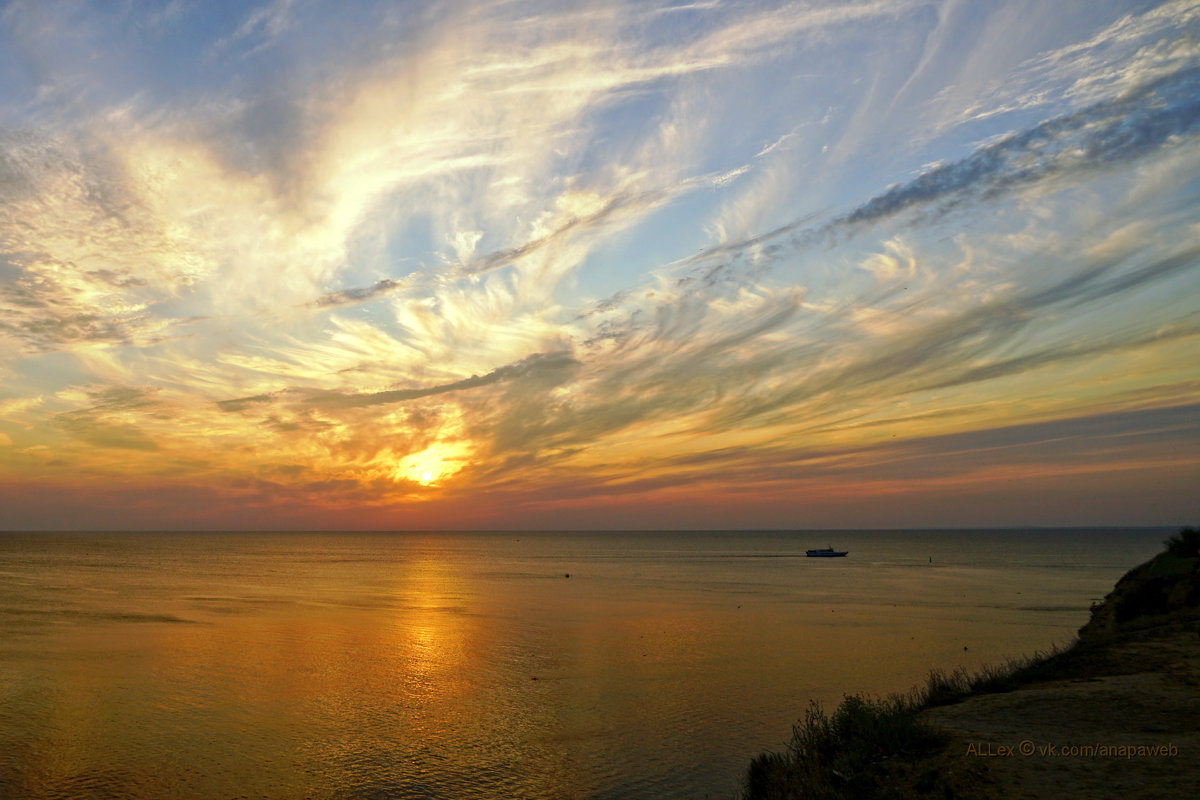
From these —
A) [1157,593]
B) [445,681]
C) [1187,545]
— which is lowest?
[445,681]

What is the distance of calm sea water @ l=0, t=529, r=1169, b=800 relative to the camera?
21406mm

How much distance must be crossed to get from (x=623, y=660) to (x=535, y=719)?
12.6 metres

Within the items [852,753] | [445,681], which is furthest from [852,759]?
[445,681]

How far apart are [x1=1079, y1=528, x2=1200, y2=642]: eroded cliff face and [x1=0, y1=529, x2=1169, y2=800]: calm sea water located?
612cm

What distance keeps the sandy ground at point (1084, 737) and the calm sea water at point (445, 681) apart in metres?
8.01

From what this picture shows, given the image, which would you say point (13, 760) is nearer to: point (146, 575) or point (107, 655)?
point (107, 655)

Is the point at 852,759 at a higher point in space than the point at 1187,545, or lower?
lower

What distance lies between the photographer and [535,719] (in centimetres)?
2717

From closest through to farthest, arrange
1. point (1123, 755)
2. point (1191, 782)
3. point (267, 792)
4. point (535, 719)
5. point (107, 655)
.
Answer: point (1191, 782)
point (1123, 755)
point (267, 792)
point (535, 719)
point (107, 655)

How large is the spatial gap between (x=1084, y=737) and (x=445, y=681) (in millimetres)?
27401

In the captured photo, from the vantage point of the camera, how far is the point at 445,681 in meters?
33.9

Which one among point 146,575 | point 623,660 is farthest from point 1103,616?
point 146,575

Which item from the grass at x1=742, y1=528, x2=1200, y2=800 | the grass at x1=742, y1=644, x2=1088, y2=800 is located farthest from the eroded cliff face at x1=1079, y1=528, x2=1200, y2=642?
the grass at x1=742, y1=644, x2=1088, y2=800

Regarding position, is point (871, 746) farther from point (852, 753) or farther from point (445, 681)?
point (445, 681)
